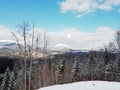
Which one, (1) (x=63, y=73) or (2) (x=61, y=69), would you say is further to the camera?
(1) (x=63, y=73)

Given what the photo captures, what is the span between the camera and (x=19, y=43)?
3888 centimetres

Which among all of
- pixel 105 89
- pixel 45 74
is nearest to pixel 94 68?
pixel 45 74

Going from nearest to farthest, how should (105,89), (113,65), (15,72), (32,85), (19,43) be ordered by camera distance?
1. (105,89)
2. (19,43)
3. (32,85)
4. (113,65)
5. (15,72)

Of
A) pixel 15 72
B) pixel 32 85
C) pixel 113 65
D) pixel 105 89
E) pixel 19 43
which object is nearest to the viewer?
pixel 105 89

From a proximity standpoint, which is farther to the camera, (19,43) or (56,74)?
(56,74)

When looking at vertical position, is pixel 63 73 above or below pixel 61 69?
below

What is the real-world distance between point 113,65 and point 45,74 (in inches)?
591

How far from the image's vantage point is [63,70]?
64.2 metres

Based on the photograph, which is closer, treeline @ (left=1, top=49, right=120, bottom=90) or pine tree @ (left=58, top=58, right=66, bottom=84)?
treeline @ (left=1, top=49, right=120, bottom=90)

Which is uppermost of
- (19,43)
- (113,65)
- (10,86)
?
(19,43)

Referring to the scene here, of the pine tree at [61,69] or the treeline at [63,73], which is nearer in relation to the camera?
the treeline at [63,73]

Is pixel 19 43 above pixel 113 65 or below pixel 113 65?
above

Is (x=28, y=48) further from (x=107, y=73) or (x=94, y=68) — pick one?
(x=94, y=68)

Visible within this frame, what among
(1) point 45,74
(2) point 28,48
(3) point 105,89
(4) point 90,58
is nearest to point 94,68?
(4) point 90,58
